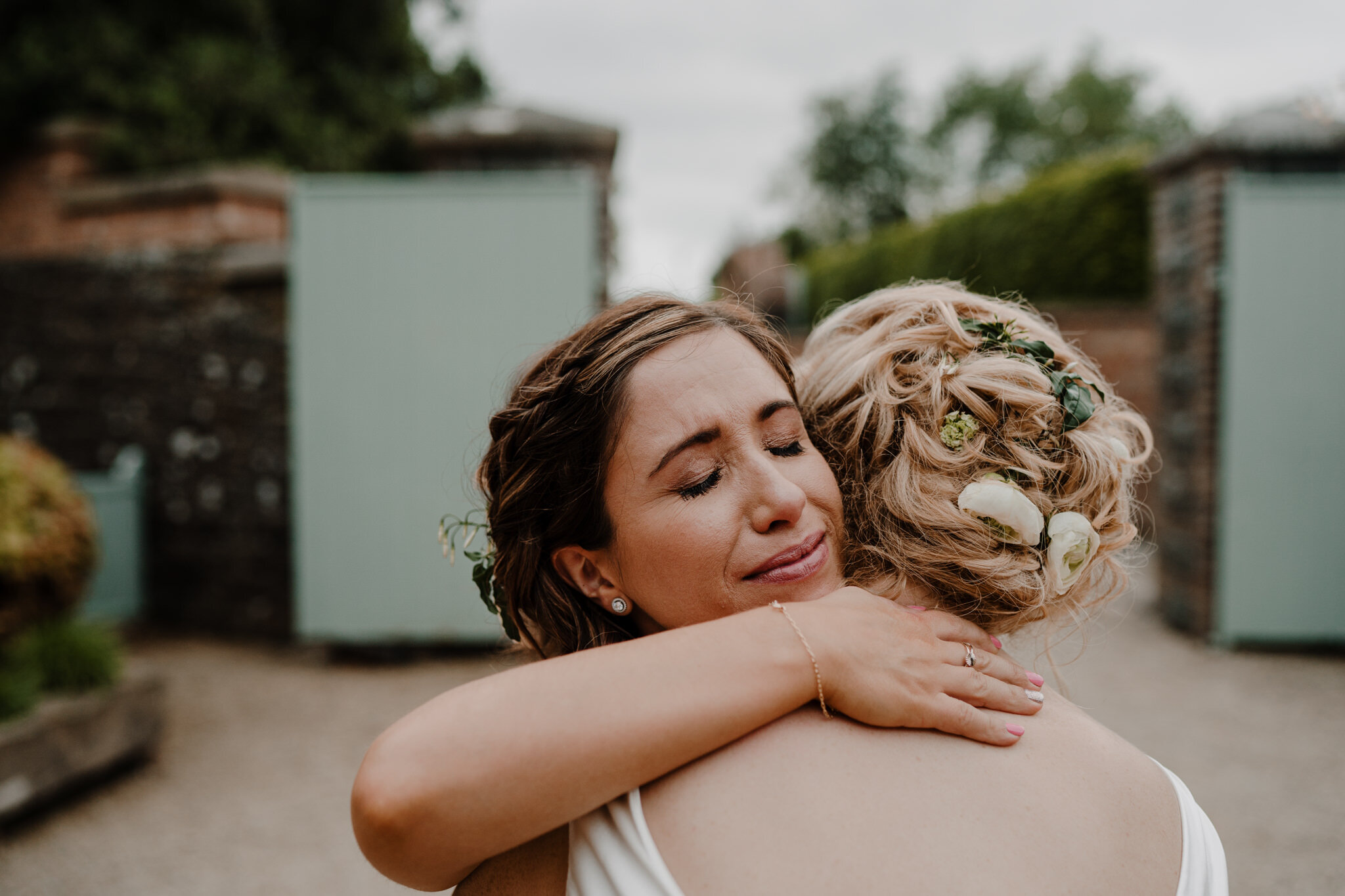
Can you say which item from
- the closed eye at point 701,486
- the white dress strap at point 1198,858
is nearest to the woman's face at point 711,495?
the closed eye at point 701,486

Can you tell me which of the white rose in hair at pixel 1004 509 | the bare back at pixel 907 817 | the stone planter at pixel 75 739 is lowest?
the stone planter at pixel 75 739

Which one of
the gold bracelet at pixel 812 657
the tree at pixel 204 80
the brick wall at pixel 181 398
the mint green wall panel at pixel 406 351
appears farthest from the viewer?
the tree at pixel 204 80

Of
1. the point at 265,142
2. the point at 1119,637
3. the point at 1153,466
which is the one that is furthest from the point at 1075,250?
the point at 265,142

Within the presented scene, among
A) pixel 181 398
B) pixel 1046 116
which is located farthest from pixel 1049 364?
pixel 1046 116

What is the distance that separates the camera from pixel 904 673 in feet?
3.89

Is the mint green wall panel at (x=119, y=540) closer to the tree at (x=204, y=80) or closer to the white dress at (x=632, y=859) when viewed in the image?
the tree at (x=204, y=80)

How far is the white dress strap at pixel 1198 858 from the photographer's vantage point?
3.82 ft

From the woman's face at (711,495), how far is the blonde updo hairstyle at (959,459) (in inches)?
4.9

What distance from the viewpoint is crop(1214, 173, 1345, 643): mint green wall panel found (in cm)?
523

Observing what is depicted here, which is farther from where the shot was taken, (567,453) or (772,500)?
(567,453)

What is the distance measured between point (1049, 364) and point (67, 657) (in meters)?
4.02

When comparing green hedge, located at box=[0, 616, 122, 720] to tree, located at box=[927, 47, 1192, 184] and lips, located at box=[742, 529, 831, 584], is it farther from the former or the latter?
tree, located at box=[927, 47, 1192, 184]

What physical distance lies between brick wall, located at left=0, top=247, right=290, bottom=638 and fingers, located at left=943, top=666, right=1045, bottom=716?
215 inches

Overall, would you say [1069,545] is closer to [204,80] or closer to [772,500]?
[772,500]
